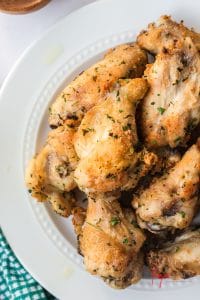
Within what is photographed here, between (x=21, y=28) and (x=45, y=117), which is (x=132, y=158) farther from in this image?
(x=21, y=28)

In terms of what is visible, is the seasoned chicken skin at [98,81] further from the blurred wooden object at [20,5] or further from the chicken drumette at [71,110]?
the blurred wooden object at [20,5]

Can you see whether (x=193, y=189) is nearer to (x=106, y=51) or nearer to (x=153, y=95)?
(x=153, y=95)

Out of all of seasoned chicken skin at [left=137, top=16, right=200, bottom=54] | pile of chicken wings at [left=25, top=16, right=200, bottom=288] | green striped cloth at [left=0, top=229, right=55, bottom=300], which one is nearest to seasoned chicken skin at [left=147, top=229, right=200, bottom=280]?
pile of chicken wings at [left=25, top=16, right=200, bottom=288]

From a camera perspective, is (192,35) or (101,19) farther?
(101,19)

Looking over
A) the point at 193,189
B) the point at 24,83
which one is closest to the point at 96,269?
the point at 193,189

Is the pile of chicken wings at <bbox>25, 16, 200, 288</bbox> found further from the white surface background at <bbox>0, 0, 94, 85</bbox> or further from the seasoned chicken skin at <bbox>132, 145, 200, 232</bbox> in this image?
the white surface background at <bbox>0, 0, 94, 85</bbox>
